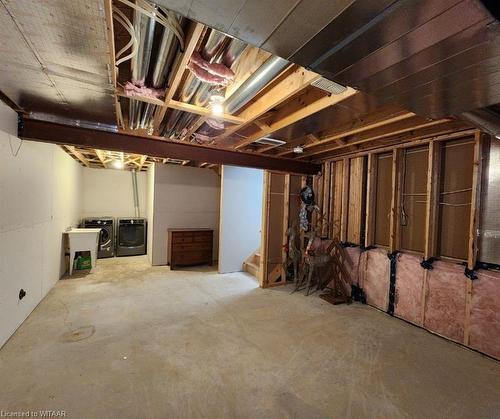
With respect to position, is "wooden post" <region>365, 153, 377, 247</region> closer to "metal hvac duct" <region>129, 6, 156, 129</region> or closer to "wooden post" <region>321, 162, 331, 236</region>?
"wooden post" <region>321, 162, 331, 236</region>

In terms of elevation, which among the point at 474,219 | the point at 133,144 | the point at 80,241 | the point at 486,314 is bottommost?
the point at 486,314

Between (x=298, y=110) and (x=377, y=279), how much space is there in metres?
2.67

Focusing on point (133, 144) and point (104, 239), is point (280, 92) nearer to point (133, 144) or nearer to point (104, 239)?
point (133, 144)

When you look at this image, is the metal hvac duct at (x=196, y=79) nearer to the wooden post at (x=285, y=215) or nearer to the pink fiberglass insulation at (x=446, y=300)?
the wooden post at (x=285, y=215)

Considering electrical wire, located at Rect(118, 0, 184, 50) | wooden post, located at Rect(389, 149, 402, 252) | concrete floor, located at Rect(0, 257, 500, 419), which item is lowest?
concrete floor, located at Rect(0, 257, 500, 419)

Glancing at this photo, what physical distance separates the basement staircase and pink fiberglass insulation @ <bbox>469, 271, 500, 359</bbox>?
3.26m

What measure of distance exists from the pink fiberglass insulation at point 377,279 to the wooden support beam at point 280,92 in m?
2.69

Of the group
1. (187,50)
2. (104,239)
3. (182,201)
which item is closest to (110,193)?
(104,239)

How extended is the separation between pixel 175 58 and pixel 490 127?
238 centimetres

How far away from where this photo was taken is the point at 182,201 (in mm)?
5828

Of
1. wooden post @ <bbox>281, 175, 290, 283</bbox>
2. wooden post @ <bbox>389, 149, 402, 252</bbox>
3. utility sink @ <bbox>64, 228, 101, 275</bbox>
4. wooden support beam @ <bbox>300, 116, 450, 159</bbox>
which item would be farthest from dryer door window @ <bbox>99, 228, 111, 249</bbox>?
wooden post @ <bbox>389, 149, 402, 252</bbox>

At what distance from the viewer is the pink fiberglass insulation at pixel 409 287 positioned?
3070 mm

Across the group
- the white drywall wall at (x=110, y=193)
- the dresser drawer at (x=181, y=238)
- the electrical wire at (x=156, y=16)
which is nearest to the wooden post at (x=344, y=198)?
the dresser drawer at (x=181, y=238)

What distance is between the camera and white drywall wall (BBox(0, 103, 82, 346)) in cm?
230
